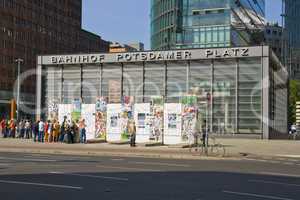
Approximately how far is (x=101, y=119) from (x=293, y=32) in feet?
340

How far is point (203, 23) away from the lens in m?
83.9

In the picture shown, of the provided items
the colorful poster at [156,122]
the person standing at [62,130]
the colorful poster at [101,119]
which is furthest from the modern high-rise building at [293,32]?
the colorful poster at [156,122]

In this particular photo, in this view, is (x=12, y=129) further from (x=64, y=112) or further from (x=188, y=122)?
(x=188, y=122)

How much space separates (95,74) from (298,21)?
89.2 meters

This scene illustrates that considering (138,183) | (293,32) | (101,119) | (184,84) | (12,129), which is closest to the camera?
(138,183)

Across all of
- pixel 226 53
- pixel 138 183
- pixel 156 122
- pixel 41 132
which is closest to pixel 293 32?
pixel 226 53

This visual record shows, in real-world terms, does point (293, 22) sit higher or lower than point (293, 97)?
higher

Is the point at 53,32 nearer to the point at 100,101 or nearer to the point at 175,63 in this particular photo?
the point at 175,63

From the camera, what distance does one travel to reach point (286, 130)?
7419 centimetres

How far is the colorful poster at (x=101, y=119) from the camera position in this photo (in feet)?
→ 133

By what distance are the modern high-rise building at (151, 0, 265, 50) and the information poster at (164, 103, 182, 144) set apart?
44.7 m

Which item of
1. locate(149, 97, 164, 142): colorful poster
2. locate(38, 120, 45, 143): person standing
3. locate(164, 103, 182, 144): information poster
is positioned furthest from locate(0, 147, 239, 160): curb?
locate(38, 120, 45, 143): person standing

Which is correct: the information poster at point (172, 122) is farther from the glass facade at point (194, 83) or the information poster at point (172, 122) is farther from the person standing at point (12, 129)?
the person standing at point (12, 129)

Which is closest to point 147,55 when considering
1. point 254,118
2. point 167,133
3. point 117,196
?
point 254,118
